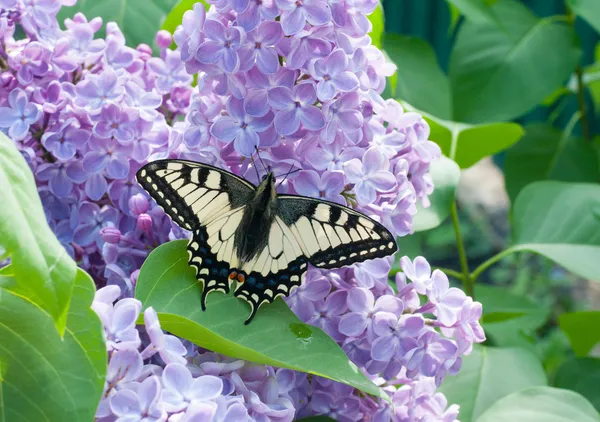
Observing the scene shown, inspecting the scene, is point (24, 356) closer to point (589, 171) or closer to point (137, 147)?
point (137, 147)

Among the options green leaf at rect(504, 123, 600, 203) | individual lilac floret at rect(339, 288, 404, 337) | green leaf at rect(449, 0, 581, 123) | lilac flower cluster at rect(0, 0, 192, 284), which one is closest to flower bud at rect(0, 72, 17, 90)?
lilac flower cluster at rect(0, 0, 192, 284)

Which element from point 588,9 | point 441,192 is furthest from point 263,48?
point 588,9

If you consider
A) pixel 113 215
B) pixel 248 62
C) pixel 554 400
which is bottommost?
pixel 554 400

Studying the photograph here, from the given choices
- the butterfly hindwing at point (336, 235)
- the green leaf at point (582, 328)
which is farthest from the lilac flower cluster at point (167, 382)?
the green leaf at point (582, 328)

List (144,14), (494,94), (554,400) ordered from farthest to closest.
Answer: (494,94) → (144,14) → (554,400)

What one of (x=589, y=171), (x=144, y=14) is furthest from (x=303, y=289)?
(x=589, y=171)

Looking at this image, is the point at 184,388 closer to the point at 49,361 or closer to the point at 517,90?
the point at 49,361

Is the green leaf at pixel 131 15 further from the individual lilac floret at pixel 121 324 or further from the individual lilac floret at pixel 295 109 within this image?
the individual lilac floret at pixel 121 324
